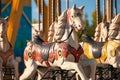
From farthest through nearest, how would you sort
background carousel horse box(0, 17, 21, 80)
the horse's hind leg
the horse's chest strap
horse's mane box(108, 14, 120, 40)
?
background carousel horse box(0, 17, 21, 80) < horse's mane box(108, 14, 120, 40) < the horse's hind leg < the horse's chest strap

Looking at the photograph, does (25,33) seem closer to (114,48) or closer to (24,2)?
(24,2)

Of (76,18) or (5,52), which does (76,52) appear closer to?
(76,18)

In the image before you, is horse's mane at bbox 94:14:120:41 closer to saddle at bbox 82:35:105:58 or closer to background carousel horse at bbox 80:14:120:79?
background carousel horse at bbox 80:14:120:79

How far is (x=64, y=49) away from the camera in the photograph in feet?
19.2

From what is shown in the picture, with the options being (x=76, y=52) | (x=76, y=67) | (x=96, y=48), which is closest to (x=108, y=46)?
(x=96, y=48)

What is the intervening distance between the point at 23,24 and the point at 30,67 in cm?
521

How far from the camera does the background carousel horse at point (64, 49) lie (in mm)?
5633


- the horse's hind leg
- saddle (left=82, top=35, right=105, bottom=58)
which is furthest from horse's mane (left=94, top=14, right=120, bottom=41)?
the horse's hind leg

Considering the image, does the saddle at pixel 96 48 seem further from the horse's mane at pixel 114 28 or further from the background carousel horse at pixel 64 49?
the background carousel horse at pixel 64 49

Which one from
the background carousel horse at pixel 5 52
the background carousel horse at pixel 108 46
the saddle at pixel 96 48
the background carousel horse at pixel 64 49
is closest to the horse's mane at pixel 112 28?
the background carousel horse at pixel 108 46

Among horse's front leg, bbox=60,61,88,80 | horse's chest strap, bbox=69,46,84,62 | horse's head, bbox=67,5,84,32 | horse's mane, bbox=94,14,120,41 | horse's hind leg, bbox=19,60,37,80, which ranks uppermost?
horse's head, bbox=67,5,84,32

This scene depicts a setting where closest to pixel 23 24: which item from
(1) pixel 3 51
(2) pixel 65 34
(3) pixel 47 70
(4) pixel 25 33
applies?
(4) pixel 25 33

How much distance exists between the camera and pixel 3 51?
740 centimetres

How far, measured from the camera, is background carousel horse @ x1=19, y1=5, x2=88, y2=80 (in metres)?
5.63
